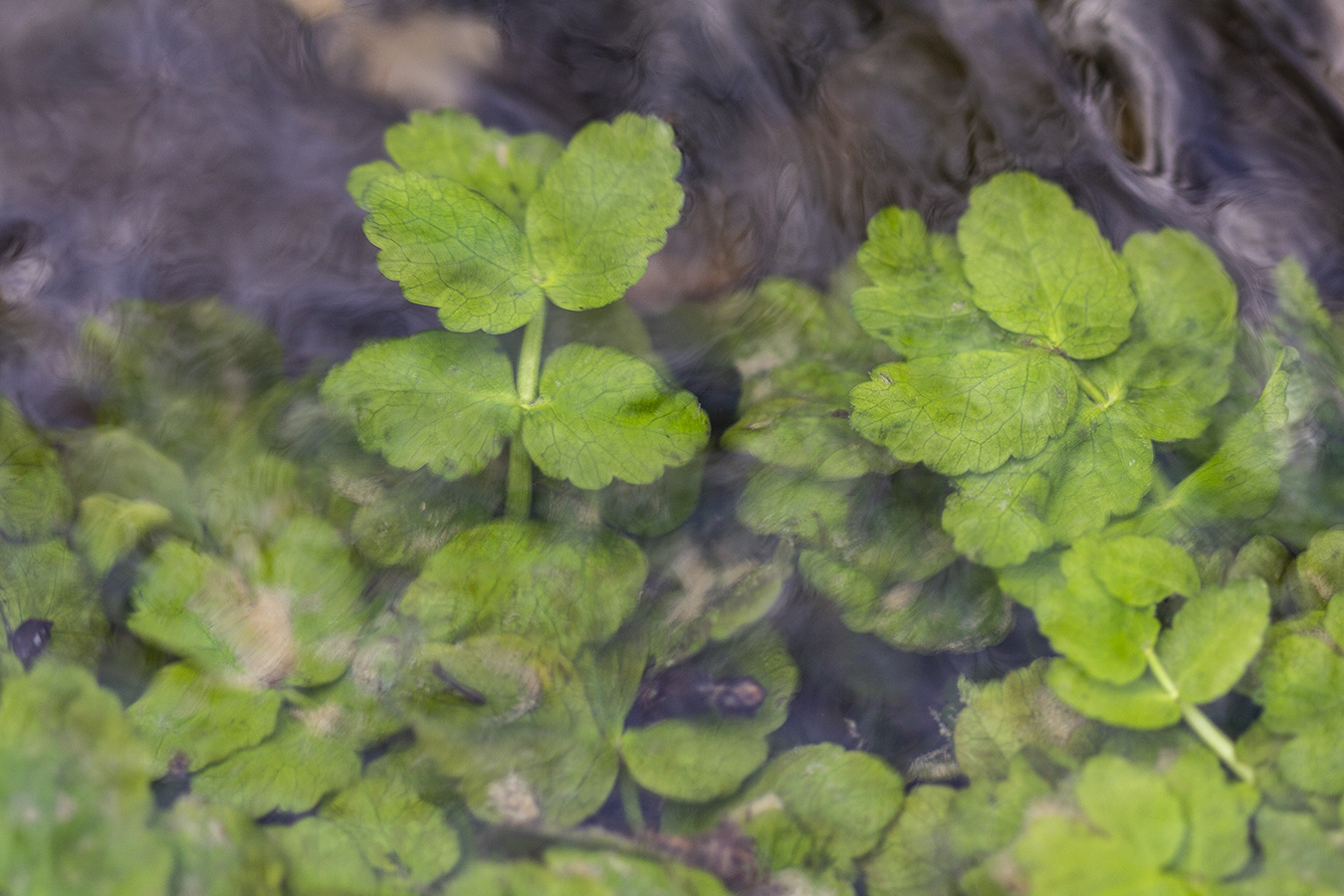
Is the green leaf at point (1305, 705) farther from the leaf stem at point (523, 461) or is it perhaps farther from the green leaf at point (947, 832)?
the leaf stem at point (523, 461)

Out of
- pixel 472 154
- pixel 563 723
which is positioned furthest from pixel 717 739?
pixel 472 154

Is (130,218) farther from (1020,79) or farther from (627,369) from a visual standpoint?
(1020,79)

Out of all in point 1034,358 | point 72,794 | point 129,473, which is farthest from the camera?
point 129,473

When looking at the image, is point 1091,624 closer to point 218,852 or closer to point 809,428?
point 809,428

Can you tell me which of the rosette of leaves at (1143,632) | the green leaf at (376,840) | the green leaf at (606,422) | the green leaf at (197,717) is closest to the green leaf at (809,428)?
the green leaf at (606,422)

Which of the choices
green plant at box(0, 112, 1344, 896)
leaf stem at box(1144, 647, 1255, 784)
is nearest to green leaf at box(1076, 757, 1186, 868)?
green plant at box(0, 112, 1344, 896)

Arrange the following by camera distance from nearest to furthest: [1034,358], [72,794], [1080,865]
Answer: [1080,865], [72,794], [1034,358]
